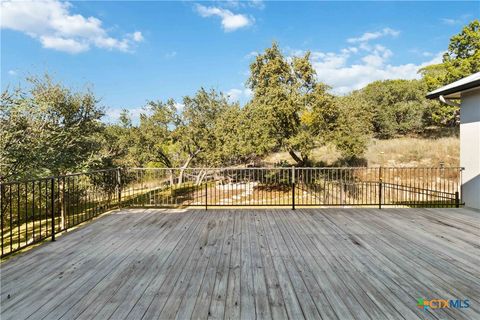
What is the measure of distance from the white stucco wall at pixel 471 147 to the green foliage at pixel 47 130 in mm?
10316

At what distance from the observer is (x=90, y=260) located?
2.71m

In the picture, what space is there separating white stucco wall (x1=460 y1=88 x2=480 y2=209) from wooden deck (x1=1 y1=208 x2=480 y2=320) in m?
1.39

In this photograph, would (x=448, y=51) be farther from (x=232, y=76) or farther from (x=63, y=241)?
(x=63, y=241)

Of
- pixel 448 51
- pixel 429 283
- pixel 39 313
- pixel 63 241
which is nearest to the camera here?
pixel 39 313

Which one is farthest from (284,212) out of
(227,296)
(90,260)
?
(90,260)

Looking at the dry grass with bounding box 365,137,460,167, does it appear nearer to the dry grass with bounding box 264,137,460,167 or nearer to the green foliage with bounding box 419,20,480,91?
the dry grass with bounding box 264,137,460,167

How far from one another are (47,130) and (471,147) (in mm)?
11458

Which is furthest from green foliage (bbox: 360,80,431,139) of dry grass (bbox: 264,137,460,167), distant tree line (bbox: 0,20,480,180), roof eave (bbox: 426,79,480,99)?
roof eave (bbox: 426,79,480,99)

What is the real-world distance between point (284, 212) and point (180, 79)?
14.4 metres

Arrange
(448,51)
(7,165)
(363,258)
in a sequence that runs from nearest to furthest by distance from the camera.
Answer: (363,258), (7,165), (448,51)

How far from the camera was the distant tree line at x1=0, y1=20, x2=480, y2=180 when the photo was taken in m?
6.86

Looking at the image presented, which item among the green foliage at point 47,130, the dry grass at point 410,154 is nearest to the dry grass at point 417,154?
the dry grass at point 410,154

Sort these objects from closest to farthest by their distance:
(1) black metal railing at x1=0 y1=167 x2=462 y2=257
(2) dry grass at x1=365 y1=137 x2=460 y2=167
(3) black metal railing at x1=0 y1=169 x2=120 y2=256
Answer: (3) black metal railing at x1=0 y1=169 x2=120 y2=256, (1) black metal railing at x1=0 y1=167 x2=462 y2=257, (2) dry grass at x1=365 y1=137 x2=460 y2=167

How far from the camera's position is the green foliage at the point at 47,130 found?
607cm
